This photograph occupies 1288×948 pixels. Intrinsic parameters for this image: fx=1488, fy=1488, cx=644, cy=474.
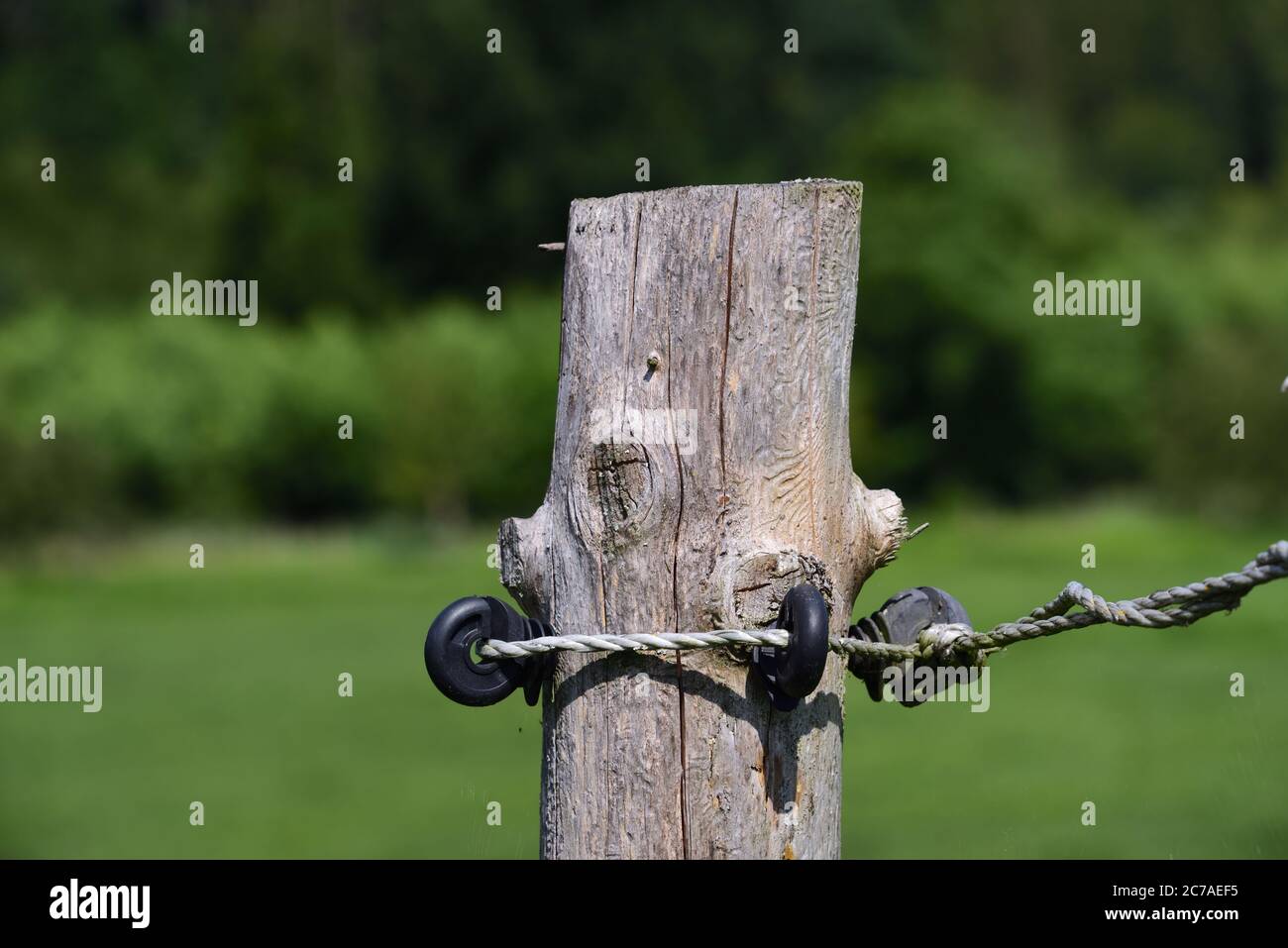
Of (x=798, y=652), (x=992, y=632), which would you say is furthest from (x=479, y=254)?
(x=798, y=652)

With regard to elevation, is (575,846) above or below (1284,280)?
below

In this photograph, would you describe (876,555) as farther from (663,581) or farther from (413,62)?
(413,62)

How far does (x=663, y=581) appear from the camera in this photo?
2.40m

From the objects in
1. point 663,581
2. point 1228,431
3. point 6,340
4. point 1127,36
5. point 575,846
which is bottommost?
point 575,846

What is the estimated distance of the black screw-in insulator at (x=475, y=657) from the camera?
2.47m

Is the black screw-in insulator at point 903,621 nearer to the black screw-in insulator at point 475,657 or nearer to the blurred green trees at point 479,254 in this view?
the black screw-in insulator at point 475,657

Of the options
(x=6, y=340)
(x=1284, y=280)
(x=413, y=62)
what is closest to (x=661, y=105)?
(x=413, y=62)

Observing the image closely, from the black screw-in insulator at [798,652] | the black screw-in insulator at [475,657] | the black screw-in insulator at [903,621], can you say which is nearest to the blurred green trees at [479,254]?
the black screw-in insulator at [475,657]

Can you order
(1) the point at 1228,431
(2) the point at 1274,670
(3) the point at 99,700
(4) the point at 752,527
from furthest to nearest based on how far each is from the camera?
(1) the point at 1228,431 → (3) the point at 99,700 → (2) the point at 1274,670 → (4) the point at 752,527

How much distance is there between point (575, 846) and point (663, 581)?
18.2 inches

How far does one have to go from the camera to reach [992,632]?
2537 millimetres

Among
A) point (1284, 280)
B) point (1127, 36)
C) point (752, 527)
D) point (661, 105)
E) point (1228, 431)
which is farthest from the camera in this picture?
point (1127, 36)

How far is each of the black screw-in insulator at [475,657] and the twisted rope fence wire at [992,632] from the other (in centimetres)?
3

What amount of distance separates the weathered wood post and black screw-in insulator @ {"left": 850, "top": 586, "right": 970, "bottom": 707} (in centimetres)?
24
